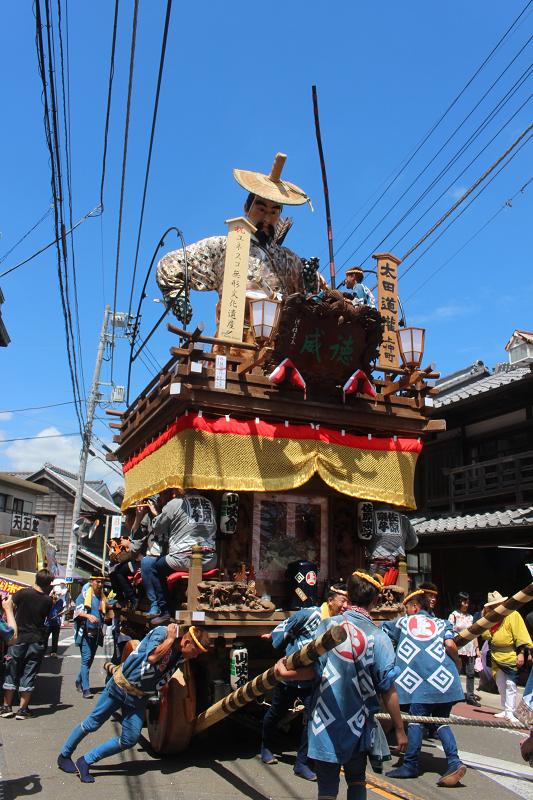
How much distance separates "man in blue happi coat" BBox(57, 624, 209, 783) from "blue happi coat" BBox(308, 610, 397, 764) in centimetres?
154

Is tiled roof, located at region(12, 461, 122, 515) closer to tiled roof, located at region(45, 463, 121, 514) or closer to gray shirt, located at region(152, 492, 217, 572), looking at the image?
tiled roof, located at region(45, 463, 121, 514)

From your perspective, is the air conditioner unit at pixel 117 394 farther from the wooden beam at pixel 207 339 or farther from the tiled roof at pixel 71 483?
the wooden beam at pixel 207 339

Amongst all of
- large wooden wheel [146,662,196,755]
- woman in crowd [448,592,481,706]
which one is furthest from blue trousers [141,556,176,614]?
woman in crowd [448,592,481,706]

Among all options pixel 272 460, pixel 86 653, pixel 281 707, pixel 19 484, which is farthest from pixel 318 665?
pixel 19 484

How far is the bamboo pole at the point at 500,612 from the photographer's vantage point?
395cm

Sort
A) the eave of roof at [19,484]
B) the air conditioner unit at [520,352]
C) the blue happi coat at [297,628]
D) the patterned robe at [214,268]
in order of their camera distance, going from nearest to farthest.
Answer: the blue happi coat at [297,628], the patterned robe at [214,268], the air conditioner unit at [520,352], the eave of roof at [19,484]

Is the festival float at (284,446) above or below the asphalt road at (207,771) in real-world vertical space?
above

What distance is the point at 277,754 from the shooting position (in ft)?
19.1

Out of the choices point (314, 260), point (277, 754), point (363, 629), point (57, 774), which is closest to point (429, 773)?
point (277, 754)

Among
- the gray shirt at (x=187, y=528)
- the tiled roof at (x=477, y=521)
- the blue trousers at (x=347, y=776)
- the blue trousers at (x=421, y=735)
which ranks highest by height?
the tiled roof at (x=477, y=521)

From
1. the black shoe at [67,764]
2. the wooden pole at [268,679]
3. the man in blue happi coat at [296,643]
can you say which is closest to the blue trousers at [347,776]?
the man in blue happi coat at [296,643]

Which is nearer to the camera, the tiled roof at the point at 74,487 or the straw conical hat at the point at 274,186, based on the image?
the straw conical hat at the point at 274,186

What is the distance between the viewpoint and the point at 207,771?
5184mm

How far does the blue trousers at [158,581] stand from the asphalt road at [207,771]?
56.4 inches
